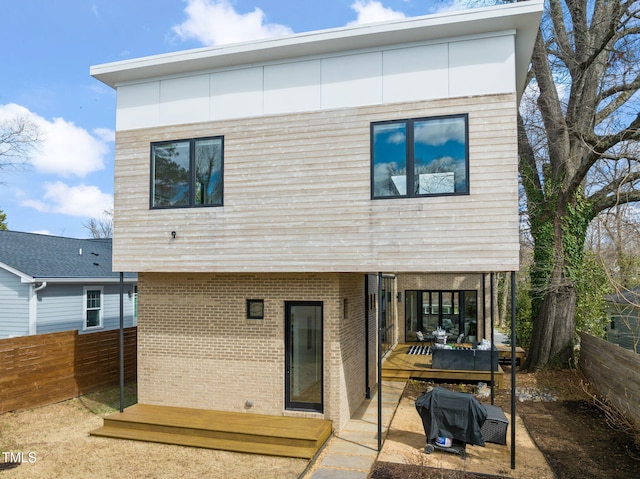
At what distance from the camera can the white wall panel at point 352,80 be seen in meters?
7.86

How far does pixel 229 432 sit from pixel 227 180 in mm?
4356

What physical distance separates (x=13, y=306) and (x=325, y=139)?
11980 mm

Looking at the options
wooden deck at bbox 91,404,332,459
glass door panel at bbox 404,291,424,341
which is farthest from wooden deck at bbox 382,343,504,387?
glass door panel at bbox 404,291,424,341

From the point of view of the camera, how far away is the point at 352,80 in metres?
7.96

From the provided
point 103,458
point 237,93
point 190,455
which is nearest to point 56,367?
point 103,458

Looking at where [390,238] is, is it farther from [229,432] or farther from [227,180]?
[229,432]

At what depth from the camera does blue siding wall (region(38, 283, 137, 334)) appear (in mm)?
14492

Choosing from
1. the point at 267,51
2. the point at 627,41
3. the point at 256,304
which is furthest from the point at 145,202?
the point at 627,41

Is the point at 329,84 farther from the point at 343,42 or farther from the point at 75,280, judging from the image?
the point at 75,280

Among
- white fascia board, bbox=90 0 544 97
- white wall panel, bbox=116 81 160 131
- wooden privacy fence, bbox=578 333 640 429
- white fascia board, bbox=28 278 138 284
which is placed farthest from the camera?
white fascia board, bbox=28 278 138 284

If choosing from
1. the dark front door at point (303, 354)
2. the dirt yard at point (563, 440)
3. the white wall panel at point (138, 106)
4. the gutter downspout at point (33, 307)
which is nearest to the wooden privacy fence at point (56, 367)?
the gutter downspout at point (33, 307)

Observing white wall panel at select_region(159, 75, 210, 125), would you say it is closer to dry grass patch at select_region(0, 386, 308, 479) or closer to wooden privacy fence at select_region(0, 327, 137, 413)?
wooden privacy fence at select_region(0, 327, 137, 413)

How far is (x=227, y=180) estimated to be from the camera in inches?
333

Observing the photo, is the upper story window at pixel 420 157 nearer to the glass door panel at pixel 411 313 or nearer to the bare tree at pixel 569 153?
the bare tree at pixel 569 153
